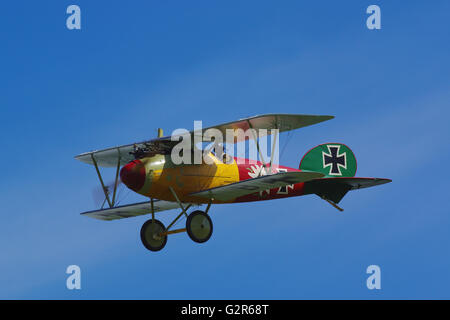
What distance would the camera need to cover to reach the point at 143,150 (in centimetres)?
2433

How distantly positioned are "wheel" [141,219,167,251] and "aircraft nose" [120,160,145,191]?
1909mm

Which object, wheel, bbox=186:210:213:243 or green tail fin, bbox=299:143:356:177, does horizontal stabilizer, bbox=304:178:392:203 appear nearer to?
green tail fin, bbox=299:143:356:177

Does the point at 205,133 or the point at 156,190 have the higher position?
the point at 205,133

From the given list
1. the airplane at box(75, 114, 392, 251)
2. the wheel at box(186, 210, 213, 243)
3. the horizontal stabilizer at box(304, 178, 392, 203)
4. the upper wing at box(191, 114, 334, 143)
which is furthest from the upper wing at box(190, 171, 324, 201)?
the horizontal stabilizer at box(304, 178, 392, 203)

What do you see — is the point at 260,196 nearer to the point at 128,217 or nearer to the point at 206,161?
the point at 206,161

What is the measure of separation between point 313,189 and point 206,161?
4.09 meters

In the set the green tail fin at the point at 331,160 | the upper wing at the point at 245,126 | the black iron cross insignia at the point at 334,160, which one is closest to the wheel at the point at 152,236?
the upper wing at the point at 245,126

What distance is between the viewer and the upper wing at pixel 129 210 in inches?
1032

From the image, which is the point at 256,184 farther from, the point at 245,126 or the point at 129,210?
the point at 129,210

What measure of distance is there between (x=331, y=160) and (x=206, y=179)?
15.8 feet

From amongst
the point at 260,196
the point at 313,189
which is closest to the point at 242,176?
the point at 260,196

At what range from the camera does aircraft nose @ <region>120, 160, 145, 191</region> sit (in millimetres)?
23672

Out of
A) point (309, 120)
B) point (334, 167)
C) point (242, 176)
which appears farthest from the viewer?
point (334, 167)

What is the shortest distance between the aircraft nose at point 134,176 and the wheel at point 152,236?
191cm
